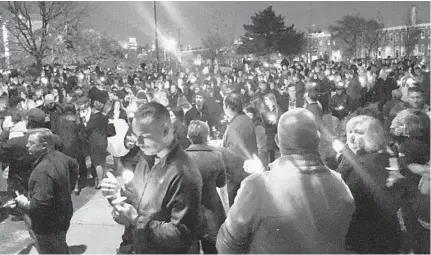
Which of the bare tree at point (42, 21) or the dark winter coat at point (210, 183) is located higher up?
the bare tree at point (42, 21)

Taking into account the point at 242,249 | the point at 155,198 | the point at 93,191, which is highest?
the point at 155,198

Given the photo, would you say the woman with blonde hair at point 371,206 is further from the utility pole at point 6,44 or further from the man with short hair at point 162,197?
the utility pole at point 6,44

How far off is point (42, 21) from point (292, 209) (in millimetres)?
24660

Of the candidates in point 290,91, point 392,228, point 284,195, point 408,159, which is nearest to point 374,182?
point 392,228

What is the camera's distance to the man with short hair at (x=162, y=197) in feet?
8.56

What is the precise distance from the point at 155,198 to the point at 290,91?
9.05 m

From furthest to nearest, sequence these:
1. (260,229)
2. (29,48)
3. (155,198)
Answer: (29,48)
(155,198)
(260,229)

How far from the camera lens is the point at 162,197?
2637 mm

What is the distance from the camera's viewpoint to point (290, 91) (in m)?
→ 11.3

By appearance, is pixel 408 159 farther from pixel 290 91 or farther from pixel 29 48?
pixel 29 48

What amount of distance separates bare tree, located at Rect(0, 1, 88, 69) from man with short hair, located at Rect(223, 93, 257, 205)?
781 inches

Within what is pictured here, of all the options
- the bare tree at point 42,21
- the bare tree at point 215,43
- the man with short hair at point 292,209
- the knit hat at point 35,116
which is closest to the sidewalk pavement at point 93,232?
the knit hat at point 35,116

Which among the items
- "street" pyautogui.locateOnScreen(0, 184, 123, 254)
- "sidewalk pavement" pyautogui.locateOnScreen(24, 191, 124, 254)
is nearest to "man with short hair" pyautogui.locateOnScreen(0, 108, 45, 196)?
"street" pyautogui.locateOnScreen(0, 184, 123, 254)

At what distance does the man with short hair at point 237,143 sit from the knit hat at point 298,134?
9.59 ft
